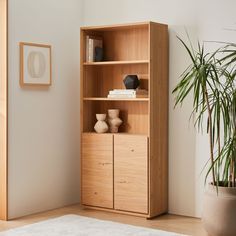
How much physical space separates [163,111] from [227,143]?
95cm

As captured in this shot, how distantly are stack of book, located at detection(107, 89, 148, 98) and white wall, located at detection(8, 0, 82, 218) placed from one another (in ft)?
2.02

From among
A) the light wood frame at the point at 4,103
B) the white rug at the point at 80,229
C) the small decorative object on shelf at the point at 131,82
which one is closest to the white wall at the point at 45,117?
the light wood frame at the point at 4,103

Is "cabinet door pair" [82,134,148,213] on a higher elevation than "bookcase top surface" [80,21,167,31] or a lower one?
lower

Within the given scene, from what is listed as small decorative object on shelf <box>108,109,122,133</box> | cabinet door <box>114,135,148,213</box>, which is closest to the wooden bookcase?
cabinet door <box>114,135,148,213</box>

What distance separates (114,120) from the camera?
555 centimetres

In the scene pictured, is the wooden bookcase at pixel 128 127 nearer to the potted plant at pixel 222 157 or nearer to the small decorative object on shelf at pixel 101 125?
the small decorative object on shelf at pixel 101 125

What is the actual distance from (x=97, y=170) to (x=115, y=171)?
0.22 meters

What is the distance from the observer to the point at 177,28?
5.27 metres

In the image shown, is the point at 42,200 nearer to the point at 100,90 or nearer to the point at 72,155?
the point at 72,155

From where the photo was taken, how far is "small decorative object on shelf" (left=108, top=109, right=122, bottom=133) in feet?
18.2

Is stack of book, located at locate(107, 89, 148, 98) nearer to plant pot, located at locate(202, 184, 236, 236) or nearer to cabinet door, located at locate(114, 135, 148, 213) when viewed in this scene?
cabinet door, located at locate(114, 135, 148, 213)

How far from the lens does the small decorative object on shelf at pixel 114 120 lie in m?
5.55

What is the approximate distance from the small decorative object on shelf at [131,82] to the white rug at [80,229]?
1.33 metres

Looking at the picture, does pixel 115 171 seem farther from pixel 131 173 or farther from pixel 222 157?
pixel 222 157
